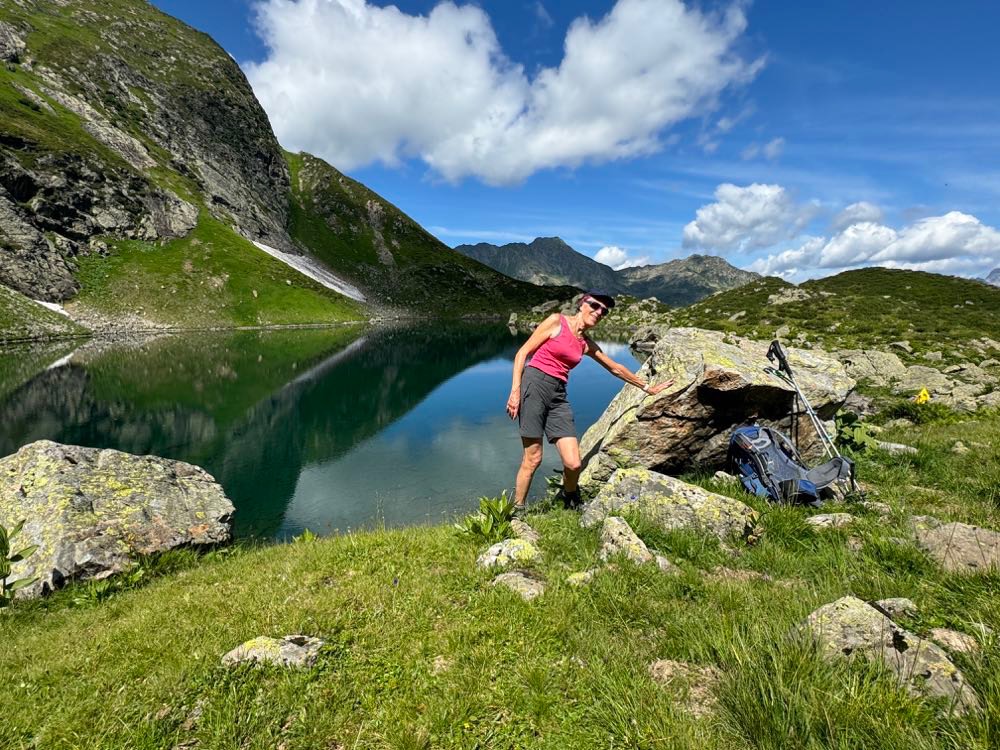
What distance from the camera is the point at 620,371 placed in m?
10.5

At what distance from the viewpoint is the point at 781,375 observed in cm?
1149

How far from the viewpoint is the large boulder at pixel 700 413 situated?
1128 centimetres

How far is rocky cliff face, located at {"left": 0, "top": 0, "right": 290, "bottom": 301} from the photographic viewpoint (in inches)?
3487

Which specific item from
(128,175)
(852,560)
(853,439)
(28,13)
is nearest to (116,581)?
(852,560)

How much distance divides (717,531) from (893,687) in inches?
160

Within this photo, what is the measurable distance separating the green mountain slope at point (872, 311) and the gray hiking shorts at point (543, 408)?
38.5 metres

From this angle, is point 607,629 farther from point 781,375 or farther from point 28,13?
point 28,13

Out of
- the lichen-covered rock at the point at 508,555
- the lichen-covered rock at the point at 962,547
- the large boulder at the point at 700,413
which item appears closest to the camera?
the lichen-covered rock at the point at 962,547

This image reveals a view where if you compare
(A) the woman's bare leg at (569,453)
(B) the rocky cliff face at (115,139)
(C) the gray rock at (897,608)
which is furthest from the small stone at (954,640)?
(B) the rocky cliff face at (115,139)

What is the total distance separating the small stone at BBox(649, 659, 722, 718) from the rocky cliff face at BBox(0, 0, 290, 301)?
10957cm

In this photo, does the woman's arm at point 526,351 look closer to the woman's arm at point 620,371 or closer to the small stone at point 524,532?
the woman's arm at point 620,371

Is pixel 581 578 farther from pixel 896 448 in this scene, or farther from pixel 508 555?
pixel 896 448

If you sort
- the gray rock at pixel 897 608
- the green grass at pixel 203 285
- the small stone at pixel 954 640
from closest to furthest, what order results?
the small stone at pixel 954 640 < the gray rock at pixel 897 608 < the green grass at pixel 203 285

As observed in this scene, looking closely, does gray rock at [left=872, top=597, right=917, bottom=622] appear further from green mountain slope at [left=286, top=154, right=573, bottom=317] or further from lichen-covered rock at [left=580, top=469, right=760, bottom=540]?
green mountain slope at [left=286, top=154, right=573, bottom=317]
